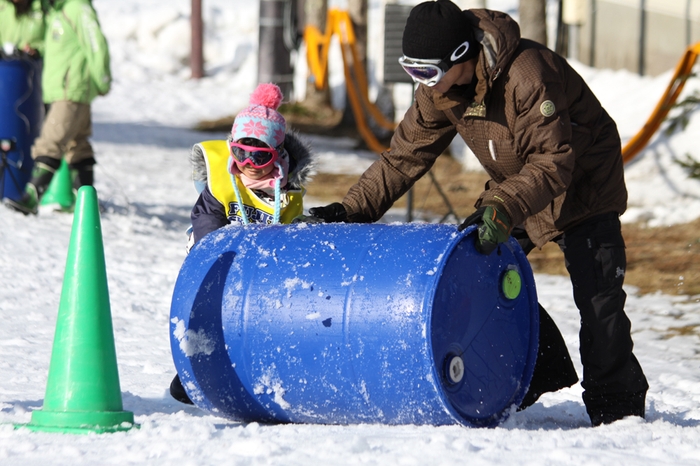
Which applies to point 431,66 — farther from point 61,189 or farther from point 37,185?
point 61,189

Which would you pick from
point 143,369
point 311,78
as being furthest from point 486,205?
point 311,78

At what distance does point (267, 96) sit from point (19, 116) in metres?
4.44

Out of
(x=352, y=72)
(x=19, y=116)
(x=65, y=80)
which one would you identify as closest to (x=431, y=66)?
(x=65, y=80)

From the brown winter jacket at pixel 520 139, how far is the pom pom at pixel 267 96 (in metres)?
0.50

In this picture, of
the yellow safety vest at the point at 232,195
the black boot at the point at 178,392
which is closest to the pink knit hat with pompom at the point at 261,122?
the yellow safety vest at the point at 232,195

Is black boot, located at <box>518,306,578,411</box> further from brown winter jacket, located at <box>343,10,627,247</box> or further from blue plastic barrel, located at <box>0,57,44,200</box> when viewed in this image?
blue plastic barrel, located at <box>0,57,44,200</box>

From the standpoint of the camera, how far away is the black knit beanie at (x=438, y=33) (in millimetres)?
3529

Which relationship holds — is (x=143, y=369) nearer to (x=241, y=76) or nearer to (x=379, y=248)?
(x=379, y=248)

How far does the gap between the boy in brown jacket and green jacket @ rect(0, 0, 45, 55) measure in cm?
496

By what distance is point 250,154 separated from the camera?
13.7ft

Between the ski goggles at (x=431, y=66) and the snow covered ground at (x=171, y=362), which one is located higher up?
the ski goggles at (x=431, y=66)

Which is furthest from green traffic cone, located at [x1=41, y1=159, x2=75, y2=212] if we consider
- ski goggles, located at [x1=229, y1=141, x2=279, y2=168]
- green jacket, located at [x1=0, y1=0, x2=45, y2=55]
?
ski goggles, located at [x1=229, y1=141, x2=279, y2=168]

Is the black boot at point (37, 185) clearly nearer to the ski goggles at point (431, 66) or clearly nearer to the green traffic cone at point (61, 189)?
the green traffic cone at point (61, 189)

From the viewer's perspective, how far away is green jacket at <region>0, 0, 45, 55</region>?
8.31 meters
